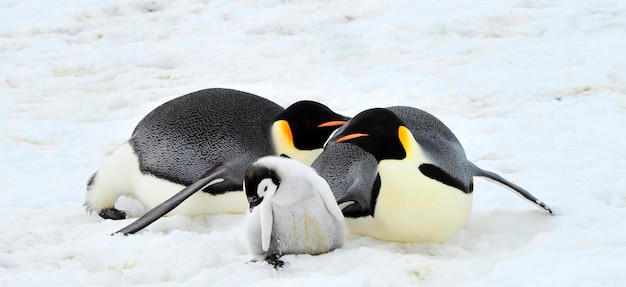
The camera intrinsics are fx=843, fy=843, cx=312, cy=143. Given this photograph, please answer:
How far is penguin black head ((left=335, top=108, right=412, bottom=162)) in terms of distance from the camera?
335 centimetres

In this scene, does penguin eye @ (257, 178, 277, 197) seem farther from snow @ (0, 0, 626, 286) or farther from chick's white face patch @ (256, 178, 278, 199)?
snow @ (0, 0, 626, 286)

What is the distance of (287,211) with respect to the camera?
3113mm

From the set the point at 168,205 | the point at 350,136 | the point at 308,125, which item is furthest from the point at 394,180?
the point at 168,205

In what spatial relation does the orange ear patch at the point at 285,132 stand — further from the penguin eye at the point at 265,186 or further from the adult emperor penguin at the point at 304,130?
the penguin eye at the point at 265,186

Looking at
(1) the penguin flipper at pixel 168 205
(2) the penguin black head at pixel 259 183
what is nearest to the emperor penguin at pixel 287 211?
(2) the penguin black head at pixel 259 183

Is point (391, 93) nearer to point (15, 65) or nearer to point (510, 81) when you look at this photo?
point (510, 81)

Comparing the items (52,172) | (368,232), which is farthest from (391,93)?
(368,232)

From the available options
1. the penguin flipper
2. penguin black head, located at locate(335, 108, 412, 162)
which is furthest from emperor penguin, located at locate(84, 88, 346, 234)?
penguin black head, located at locate(335, 108, 412, 162)

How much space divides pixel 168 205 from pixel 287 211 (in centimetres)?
88

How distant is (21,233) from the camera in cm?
394

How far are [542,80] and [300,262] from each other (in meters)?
4.20

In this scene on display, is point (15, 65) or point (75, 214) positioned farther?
point (15, 65)

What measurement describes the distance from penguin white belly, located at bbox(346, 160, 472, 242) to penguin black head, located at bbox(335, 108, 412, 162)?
0.14 feet

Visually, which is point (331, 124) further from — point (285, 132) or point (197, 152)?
point (197, 152)
